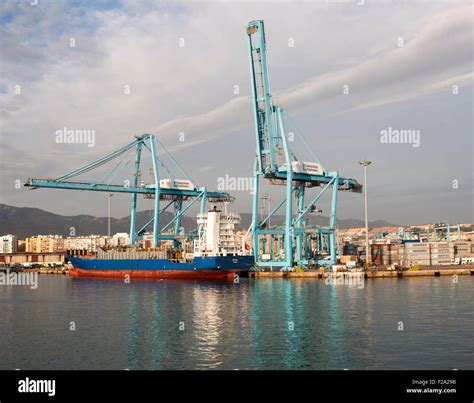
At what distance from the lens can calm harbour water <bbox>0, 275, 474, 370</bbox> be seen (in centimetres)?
1903

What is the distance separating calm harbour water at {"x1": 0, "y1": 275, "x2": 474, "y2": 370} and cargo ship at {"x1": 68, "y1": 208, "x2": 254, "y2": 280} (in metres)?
18.9

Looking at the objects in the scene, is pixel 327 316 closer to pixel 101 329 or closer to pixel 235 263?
pixel 101 329

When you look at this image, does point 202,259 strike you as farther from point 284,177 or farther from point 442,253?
point 442,253

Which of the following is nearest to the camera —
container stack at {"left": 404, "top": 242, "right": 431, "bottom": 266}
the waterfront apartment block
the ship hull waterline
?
the ship hull waterline

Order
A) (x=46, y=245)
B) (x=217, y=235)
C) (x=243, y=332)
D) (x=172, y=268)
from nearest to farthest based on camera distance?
(x=243, y=332)
(x=217, y=235)
(x=172, y=268)
(x=46, y=245)

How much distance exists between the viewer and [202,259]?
59906mm

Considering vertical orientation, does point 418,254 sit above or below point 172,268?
below

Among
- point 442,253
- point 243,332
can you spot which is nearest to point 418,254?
point 442,253

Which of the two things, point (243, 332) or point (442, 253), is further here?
point (442, 253)

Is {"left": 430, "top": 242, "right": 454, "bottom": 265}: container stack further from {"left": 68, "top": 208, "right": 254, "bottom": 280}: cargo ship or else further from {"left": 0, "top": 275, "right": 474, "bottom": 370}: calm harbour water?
{"left": 0, "top": 275, "right": 474, "bottom": 370}: calm harbour water

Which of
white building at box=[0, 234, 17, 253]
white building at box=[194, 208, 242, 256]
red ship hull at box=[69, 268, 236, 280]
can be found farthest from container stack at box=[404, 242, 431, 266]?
white building at box=[0, 234, 17, 253]

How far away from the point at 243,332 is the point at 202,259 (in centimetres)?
3570
